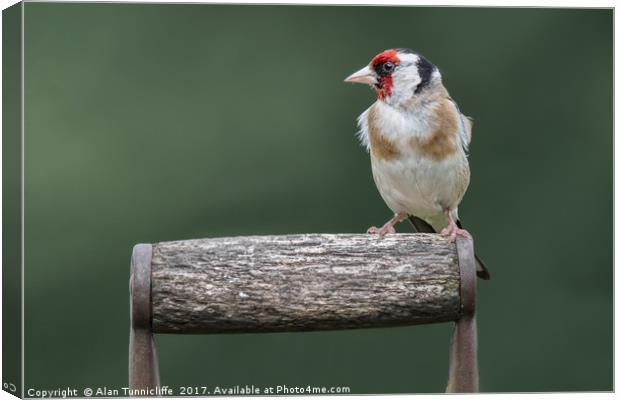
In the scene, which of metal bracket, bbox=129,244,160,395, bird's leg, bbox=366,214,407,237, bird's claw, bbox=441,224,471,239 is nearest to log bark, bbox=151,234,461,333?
metal bracket, bbox=129,244,160,395

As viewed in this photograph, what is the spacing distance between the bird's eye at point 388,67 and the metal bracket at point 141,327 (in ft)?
3.98

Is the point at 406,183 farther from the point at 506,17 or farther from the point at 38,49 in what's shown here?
the point at 38,49

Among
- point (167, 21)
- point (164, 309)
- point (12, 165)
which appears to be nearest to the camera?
point (164, 309)

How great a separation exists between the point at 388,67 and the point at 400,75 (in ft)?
0.18

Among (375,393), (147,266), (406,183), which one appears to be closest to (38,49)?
(147,266)

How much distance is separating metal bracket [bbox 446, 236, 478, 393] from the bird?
0.45 metres

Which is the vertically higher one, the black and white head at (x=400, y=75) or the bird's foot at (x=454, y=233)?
the black and white head at (x=400, y=75)

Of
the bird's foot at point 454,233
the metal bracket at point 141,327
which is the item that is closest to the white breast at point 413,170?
the bird's foot at point 454,233

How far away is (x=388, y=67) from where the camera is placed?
4516 millimetres

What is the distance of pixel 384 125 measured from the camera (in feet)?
14.8

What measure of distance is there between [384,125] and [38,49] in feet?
4.38

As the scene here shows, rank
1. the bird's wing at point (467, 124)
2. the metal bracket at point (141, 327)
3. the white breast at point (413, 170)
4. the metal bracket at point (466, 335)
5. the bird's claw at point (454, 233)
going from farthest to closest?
the bird's wing at point (467, 124) → the white breast at point (413, 170) → the bird's claw at point (454, 233) → the metal bracket at point (466, 335) → the metal bracket at point (141, 327)

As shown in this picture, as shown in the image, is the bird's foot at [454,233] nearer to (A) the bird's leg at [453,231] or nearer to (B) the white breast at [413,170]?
(A) the bird's leg at [453,231]

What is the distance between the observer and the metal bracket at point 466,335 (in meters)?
3.92
